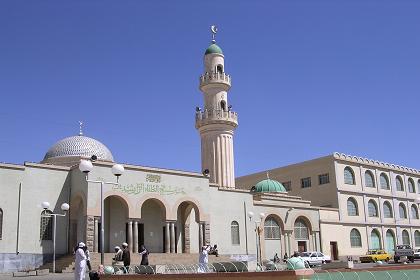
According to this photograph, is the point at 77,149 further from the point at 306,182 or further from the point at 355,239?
the point at 355,239

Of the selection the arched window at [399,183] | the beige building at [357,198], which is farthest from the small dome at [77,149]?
the arched window at [399,183]

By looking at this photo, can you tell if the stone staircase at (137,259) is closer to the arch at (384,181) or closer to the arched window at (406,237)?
the arch at (384,181)

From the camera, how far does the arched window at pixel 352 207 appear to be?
47250 millimetres

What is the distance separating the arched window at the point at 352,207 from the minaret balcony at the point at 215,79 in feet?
52.4

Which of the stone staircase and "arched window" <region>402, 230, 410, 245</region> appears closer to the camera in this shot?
the stone staircase

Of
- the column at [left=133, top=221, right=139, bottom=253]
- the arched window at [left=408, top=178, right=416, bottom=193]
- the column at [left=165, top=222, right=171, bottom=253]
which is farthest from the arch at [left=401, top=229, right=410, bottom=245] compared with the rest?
the column at [left=133, top=221, right=139, bottom=253]

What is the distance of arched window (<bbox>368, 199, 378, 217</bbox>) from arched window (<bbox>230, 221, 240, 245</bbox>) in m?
17.9

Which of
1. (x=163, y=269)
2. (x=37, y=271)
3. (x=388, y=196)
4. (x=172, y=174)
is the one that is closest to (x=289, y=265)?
(x=163, y=269)

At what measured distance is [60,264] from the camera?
1104 inches

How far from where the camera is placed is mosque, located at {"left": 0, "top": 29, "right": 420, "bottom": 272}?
94.7 ft

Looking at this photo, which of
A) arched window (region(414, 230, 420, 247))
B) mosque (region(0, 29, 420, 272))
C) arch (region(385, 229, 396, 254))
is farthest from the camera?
arched window (region(414, 230, 420, 247))

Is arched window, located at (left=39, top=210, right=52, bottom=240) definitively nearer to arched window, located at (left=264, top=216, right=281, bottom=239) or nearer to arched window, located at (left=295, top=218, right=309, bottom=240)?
arched window, located at (left=264, top=216, right=281, bottom=239)

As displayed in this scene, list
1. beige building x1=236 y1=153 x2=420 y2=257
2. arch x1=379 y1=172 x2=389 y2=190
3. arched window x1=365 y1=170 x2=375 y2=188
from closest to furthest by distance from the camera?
beige building x1=236 y1=153 x2=420 y2=257
arched window x1=365 y1=170 x2=375 y2=188
arch x1=379 y1=172 x2=389 y2=190

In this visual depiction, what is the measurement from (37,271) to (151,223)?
9.87 meters
